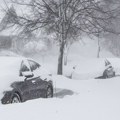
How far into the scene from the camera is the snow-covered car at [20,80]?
9.77 metres

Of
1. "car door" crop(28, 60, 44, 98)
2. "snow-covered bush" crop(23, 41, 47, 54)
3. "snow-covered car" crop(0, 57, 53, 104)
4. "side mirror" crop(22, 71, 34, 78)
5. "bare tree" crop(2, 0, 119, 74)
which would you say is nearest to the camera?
"snow-covered car" crop(0, 57, 53, 104)

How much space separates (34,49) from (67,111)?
157 ft

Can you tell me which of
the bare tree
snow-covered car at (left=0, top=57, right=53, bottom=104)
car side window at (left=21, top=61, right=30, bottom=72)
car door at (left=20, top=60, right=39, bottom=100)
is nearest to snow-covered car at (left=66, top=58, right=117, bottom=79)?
the bare tree

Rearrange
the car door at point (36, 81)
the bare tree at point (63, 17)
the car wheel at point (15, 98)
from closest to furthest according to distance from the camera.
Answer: the car wheel at point (15, 98) < the car door at point (36, 81) < the bare tree at point (63, 17)

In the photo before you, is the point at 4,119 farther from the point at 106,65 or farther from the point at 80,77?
the point at 106,65

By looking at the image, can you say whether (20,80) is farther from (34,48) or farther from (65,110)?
(34,48)

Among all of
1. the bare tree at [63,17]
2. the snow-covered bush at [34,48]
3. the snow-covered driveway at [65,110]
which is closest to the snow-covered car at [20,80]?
the snow-covered driveway at [65,110]

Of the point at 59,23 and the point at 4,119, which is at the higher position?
the point at 59,23

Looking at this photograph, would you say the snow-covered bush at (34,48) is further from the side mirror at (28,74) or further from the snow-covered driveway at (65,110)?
the snow-covered driveway at (65,110)

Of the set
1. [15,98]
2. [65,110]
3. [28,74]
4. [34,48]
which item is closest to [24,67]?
[28,74]

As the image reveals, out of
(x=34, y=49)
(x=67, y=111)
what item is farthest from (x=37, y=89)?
(x=34, y=49)

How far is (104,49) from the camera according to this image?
68.1m

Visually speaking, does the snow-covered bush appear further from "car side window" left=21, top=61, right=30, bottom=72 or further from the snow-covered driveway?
the snow-covered driveway

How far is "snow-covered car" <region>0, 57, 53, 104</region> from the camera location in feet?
32.1
